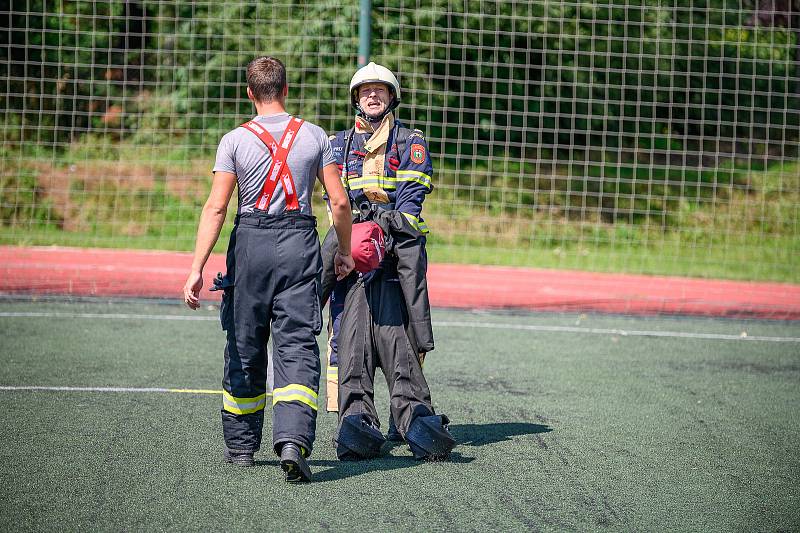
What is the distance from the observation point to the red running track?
11227 mm

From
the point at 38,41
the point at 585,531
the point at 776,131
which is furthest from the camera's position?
the point at 776,131

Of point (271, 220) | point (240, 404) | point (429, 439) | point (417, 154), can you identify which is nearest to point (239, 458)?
point (240, 404)

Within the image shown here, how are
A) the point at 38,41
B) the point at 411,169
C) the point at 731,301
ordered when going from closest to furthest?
Answer: the point at 411,169 < the point at 731,301 < the point at 38,41

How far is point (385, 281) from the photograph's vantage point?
5559mm

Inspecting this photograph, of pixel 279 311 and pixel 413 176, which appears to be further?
pixel 413 176

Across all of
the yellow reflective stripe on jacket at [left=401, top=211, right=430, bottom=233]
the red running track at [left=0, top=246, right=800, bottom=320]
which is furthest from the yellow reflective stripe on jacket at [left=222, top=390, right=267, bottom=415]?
the red running track at [left=0, top=246, right=800, bottom=320]

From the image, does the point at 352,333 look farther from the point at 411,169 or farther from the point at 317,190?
the point at 317,190

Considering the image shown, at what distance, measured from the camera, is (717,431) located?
244 inches

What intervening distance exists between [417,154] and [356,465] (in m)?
1.63

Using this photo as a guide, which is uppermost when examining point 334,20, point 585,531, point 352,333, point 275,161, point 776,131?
point 334,20

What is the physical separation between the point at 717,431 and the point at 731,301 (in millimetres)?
5537

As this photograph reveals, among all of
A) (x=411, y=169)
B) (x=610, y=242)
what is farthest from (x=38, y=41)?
(x=411, y=169)

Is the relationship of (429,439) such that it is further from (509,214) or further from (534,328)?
(509,214)

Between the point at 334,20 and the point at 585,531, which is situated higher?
the point at 334,20
